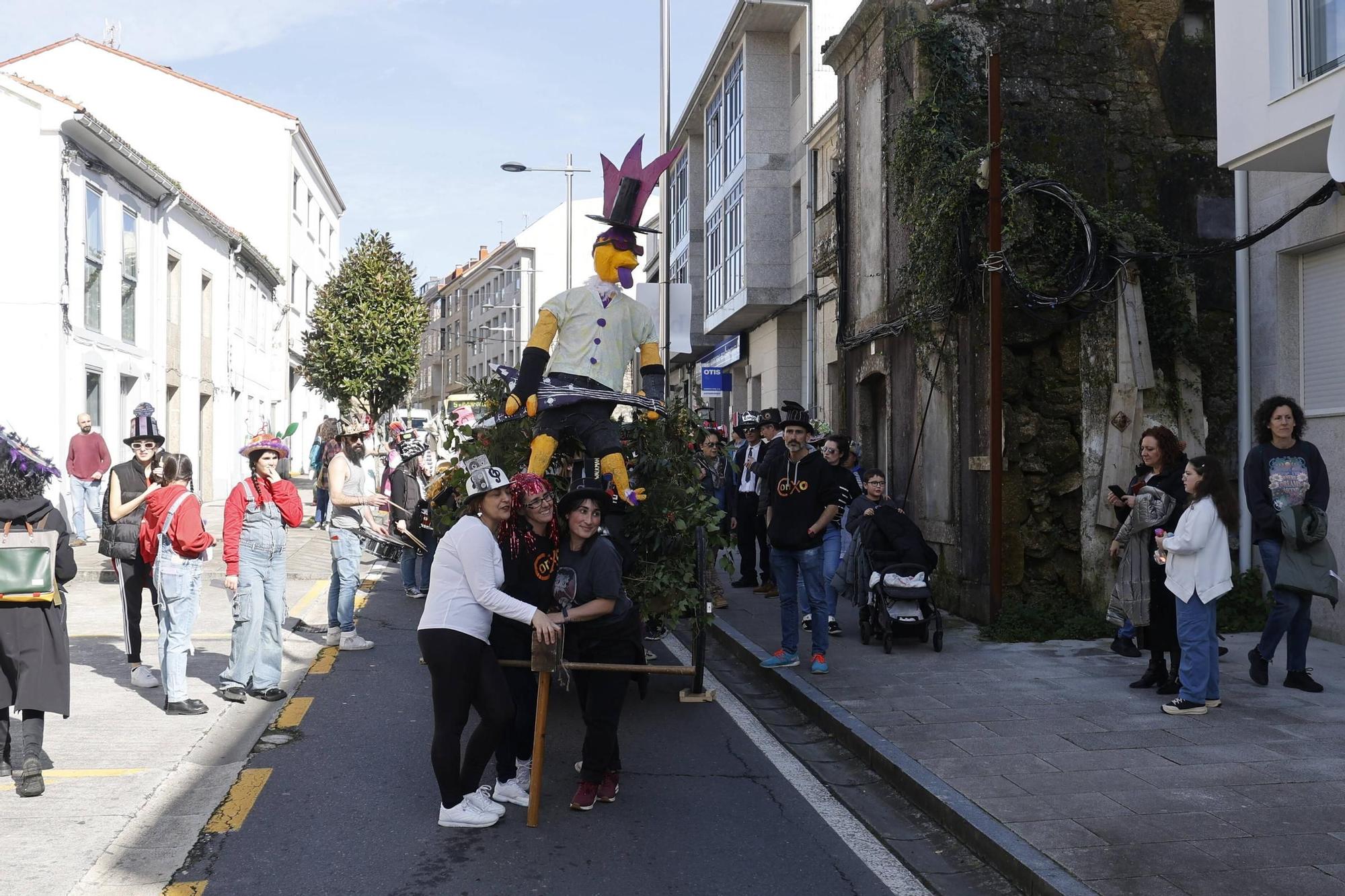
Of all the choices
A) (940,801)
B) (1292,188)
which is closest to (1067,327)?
(1292,188)

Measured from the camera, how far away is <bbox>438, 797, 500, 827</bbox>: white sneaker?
17.2 ft

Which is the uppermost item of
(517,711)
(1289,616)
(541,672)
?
(541,672)

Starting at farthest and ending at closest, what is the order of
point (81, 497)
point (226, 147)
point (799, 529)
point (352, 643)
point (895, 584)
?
point (226, 147) < point (81, 497) < point (352, 643) < point (895, 584) < point (799, 529)

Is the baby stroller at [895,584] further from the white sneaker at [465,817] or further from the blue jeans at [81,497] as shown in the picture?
the blue jeans at [81,497]

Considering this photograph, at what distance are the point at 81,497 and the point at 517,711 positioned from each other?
45.6 ft

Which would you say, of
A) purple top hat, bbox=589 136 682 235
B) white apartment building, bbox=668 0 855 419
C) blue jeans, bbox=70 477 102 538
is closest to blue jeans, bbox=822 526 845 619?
purple top hat, bbox=589 136 682 235

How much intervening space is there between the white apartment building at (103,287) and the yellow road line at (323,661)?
394 inches

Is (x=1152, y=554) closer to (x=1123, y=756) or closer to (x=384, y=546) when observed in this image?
(x=1123, y=756)

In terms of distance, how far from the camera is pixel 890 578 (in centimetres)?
959

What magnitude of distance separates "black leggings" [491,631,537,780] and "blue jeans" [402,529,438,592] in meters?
5.48

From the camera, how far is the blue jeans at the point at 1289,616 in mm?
7797

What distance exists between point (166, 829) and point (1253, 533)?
6.82 meters

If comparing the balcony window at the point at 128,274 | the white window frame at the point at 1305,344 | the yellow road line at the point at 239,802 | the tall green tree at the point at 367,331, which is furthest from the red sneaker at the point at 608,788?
the tall green tree at the point at 367,331

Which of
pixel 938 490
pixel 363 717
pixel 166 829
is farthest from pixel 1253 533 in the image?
pixel 166 829
